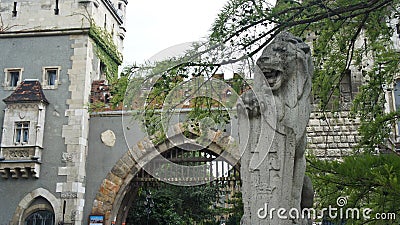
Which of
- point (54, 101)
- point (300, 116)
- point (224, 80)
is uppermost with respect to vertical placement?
point (54, 101)

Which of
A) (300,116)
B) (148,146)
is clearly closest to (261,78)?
(300,116)

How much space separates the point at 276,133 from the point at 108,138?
11532mm

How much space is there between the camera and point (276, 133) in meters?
3.44

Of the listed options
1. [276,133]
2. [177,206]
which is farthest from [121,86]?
[177,206]

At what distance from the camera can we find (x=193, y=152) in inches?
590

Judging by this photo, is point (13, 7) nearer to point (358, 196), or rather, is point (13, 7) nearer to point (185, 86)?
point (185, 86)

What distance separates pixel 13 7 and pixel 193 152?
22.8 ft

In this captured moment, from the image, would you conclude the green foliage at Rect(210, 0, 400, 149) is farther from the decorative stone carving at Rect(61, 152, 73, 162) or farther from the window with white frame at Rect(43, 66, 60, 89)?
the window with white frame at Rect(43, 66, 60, 89)

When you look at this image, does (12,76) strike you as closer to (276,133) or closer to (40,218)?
(40,218)

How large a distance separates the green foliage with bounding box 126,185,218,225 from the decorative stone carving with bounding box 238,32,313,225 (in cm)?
1369

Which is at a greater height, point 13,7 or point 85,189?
point 13,7

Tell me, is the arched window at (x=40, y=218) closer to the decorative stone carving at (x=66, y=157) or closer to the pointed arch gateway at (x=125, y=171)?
the pointed arch gateway at (x=125, y=171)

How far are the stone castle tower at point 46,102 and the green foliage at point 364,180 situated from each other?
10.2 m

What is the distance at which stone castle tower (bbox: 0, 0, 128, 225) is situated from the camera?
13.9 m
